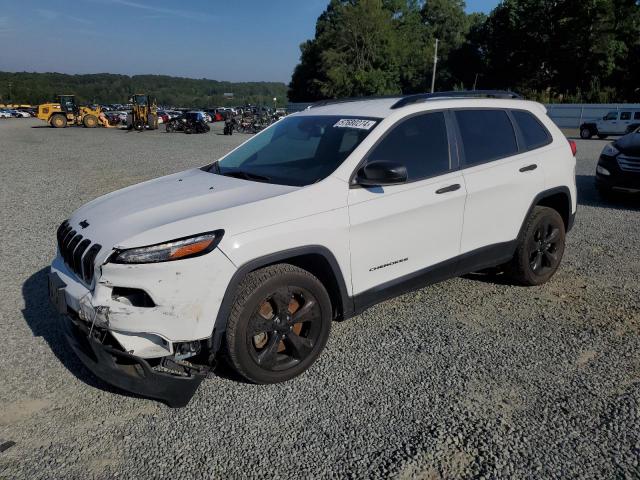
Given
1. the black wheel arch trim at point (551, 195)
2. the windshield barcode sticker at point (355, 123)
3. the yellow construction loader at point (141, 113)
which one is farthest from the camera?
the yellow construction loader at point (141, 113)

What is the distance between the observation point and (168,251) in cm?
267

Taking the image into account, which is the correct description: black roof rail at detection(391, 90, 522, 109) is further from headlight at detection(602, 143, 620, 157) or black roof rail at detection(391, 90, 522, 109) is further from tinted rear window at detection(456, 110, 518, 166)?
headlight at detection(602, 143, 620, 157)

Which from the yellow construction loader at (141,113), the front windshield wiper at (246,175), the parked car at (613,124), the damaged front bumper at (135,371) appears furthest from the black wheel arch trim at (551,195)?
the yellow construction loader at (141,113)

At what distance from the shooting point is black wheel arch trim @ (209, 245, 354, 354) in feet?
9.06

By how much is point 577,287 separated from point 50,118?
129 feet

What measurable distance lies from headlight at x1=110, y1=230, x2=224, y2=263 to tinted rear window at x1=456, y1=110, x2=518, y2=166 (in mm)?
2198

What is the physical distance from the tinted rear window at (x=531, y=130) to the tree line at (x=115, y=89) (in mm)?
117239

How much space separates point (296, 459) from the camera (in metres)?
2.49

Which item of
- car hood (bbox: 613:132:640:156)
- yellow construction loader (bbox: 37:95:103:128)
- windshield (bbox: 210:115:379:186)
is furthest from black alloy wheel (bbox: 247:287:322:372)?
yellow construction loader (bbox: 37:95:103:128)

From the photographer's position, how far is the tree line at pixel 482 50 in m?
48.4

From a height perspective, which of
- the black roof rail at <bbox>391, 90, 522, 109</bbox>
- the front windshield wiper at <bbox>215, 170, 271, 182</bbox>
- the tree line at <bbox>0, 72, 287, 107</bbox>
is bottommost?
the tree line at <bbox>0, 72, 287, 107</bbox>

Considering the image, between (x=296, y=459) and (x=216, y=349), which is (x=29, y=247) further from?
(x=296, y=459)

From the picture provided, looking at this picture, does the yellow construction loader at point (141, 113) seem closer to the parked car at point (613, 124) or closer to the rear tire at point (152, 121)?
the rear tire at point (152, 121)

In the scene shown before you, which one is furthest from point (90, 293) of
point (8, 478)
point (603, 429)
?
point (603, 429)
